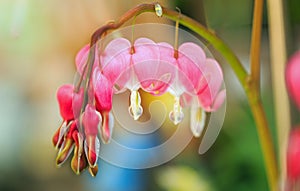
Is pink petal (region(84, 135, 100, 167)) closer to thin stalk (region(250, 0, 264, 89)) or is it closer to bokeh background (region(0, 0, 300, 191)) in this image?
thin stalk (region(250, 0, 264, 89))

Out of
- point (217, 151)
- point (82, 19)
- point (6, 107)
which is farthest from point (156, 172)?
point (6, 107)

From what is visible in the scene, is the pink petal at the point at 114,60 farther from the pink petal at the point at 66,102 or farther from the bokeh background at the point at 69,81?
the bokeh background at the point at 69,81

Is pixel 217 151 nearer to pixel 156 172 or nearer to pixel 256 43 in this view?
pixel 156 172

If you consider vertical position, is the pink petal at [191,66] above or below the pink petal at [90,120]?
above

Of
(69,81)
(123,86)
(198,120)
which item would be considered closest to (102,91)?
(123,86)

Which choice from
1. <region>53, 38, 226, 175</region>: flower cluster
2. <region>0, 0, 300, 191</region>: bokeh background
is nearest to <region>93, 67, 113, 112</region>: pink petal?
<region>53, 38, 226, 175</region>: flower cluster

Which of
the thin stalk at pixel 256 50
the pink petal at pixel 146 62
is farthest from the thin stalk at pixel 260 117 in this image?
the pink petal at pixel 146 62

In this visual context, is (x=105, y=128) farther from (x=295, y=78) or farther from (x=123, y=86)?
(x=295, y=78)
